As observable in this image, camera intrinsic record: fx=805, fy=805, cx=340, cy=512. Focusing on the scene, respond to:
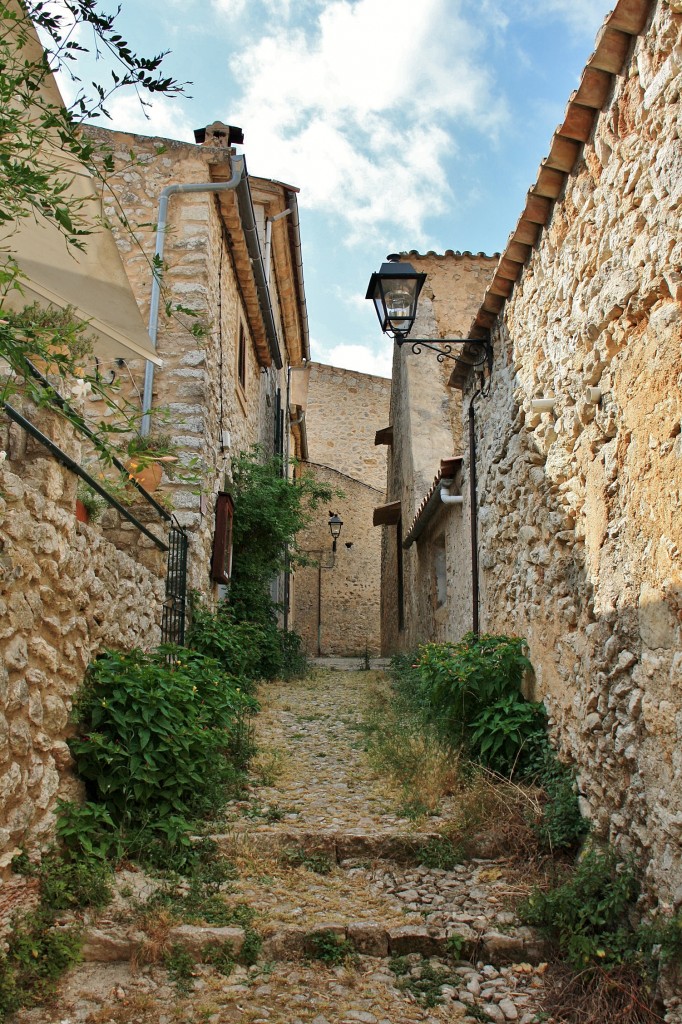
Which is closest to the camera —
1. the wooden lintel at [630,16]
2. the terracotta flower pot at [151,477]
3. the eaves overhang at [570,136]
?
the wooden lintel at [630,16]

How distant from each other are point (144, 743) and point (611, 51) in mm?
4014

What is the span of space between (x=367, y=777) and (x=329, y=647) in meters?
13.2

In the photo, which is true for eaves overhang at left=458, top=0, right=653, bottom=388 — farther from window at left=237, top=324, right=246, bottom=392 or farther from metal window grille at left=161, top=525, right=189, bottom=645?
window at left=237, top=324, right=246, bottom=392

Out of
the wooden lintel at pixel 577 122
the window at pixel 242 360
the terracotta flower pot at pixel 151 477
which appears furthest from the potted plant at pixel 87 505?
the window at pixel 242 360

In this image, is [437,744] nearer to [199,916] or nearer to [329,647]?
[199,916]

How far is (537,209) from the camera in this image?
4.90 metres

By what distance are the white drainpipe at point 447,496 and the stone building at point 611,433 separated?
2.44m

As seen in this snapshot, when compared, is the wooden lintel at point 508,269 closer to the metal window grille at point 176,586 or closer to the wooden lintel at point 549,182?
the wooden lintel at point 549,182

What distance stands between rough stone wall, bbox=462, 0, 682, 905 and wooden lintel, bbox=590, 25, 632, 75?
0.23ft

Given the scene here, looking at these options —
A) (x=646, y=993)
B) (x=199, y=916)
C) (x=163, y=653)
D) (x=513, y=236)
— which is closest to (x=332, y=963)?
(x=199, y=916)

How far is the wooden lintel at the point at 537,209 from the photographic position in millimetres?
4840

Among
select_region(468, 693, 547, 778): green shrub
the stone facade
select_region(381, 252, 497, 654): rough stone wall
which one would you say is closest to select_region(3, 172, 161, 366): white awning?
the stone facade

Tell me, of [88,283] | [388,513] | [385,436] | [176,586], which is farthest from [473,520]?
[385,436]

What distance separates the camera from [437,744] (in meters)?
5.40
